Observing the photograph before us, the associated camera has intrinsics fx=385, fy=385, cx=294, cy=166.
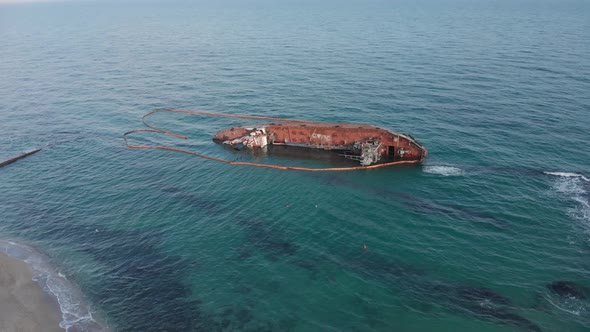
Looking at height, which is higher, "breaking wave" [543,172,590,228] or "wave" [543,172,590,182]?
"wave" [543,172,590,182]

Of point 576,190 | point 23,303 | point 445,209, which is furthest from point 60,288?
point 576,190

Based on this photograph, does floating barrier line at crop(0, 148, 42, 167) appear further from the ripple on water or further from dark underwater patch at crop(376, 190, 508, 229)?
the ripple on water

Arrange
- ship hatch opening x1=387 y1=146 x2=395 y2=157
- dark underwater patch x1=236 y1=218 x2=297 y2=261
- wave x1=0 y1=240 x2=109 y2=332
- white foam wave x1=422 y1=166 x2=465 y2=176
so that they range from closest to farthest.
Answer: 1. wave x1=0 y1=240 x2=109 y2=332
2. dark underwater patch x1=236 y1=218 x2=297 y2=261
3. white foam wave x1=422 y1=166 x2=465 y2=176
4. ship hatch opening x1=387 y1=146 x2=395 y2=157

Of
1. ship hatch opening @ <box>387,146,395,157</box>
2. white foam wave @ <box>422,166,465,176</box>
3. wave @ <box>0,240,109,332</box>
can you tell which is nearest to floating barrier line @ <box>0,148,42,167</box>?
wave @ <box>0,240,109,332</box>

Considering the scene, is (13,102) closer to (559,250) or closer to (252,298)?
(252,298)

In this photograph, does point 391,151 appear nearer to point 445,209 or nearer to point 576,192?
point 445,209

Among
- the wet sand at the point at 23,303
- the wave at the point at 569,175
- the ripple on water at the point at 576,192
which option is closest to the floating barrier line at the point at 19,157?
the wet sand at the point at 23,303
